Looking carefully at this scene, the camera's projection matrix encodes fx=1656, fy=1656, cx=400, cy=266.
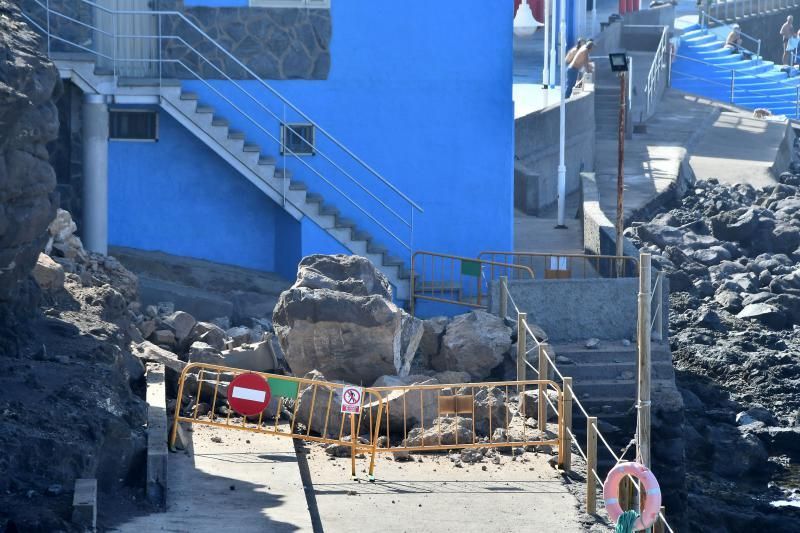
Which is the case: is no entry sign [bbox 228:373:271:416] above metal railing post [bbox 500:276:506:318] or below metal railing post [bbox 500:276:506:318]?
above

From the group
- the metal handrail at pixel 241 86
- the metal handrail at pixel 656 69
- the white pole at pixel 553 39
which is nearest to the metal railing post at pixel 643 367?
the metal handrail at pixel 241 86

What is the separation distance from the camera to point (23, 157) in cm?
1506

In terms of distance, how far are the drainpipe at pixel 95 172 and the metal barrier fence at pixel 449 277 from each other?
4.61 metres

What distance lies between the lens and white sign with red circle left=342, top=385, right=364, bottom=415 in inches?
603

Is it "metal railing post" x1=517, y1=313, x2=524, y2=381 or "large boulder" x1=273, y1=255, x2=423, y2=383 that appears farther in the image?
"metal railing post" x1=517, y1=313, x2=524, y2=381

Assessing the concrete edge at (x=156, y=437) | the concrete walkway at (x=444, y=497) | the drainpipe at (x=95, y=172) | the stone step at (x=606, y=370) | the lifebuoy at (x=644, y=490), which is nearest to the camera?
the lifebuoy at (x=644, y=490)

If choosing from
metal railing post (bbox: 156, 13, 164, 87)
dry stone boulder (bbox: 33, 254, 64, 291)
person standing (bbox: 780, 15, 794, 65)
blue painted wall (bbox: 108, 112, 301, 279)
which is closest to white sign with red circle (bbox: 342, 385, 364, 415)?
dry stone boulder (bbox: 33, 254, 64, 291)

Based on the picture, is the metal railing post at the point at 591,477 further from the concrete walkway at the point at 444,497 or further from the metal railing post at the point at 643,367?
the metal railing post at the point at 643,367

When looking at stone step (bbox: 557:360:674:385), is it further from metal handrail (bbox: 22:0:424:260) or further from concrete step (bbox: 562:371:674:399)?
metal handrail (bbox: 22:0:424:260)

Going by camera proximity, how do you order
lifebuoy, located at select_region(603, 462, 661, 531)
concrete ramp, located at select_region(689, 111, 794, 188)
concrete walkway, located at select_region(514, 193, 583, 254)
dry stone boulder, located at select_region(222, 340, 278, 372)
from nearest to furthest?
lifebuoy, located at select_region(603, 462, 661, 531), dry stone boulder, located at select_region(222, 340, 278, 372), concrete walkway, located at select_region(514, 193, 583, 254), concrete ramp, located at select_region(689, 111, 794, 188)

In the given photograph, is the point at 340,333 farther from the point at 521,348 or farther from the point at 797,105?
the point at 797,105

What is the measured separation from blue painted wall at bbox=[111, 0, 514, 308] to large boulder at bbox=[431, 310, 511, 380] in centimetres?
483

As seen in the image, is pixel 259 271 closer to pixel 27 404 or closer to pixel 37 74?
pixel 37 74

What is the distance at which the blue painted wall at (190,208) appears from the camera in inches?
985
